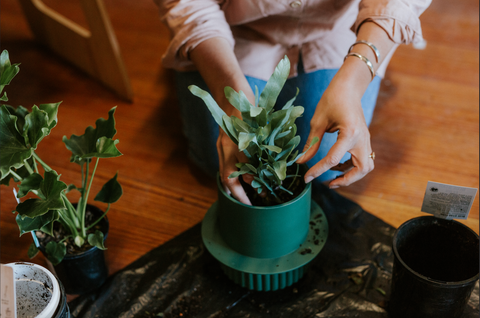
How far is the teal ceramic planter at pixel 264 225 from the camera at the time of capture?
0.88m

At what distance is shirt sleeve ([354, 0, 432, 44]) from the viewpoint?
1.00 meters

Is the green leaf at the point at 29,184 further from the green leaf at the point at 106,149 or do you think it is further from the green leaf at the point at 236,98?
the green leaf at the point at 236,98

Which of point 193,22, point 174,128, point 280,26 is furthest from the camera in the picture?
point 174,128

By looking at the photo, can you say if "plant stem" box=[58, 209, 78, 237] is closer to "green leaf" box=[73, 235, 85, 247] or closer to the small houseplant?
"green leaf" box=[73, 235, 85, 247]

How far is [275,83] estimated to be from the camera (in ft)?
2.44

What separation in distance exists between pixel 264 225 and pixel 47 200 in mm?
442

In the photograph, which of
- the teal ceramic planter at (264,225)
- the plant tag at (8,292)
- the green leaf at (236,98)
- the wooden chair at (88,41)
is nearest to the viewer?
the plant tag at (8,292)

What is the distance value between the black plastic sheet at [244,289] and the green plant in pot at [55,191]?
92 mm

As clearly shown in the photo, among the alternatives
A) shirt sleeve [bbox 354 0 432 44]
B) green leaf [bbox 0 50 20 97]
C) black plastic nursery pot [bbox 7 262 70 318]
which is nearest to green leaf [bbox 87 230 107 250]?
black plastic nursery pot [bbox 7 262 70 318]

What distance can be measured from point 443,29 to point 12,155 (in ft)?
6.78

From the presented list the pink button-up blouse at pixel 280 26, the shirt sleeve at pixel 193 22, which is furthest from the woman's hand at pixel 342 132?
the shirt sleeve at pixel 193 22

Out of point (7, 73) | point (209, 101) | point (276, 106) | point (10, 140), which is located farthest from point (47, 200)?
point (276, 106)

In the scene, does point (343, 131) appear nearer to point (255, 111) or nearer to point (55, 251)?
point (255, 111)

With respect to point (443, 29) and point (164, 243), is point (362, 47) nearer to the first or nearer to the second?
point (164, 243)
